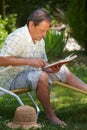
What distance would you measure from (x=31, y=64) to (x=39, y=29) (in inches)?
15.2

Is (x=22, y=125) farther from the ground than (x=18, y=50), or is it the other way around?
(x=18, y=50)

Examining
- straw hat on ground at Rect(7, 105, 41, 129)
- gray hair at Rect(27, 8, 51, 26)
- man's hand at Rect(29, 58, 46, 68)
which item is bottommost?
straw hat on ground at Rect(7, 105, 41, 129)

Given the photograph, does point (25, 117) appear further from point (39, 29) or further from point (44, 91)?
point (39, 29)

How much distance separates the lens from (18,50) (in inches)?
191

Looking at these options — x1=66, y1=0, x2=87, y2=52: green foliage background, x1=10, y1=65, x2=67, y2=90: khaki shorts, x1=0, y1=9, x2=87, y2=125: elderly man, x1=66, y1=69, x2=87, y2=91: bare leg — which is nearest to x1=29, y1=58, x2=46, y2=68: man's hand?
x1=0, y1=9, x2=87, y2=125: elderly man

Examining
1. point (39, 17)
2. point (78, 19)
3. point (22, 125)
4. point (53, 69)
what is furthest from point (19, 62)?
point (78, 19)

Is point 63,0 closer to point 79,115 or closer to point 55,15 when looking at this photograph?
point 55,15

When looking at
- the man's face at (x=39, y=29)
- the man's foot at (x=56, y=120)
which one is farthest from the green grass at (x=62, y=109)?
the man's face at (x=39, y=29)

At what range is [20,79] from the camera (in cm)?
490

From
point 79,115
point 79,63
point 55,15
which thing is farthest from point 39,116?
point 55,15

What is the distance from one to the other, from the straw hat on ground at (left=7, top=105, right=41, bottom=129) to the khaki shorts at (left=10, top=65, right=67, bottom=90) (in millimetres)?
392

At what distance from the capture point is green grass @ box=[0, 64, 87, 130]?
4.80 metres

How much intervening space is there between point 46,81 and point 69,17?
6080 millimetres

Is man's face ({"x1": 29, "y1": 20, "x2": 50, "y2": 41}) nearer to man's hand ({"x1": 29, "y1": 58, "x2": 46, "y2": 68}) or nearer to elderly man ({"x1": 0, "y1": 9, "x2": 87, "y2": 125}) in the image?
elderly man ({"x1": 0, "y1": 9, "x2": 87, "y2": 125})
